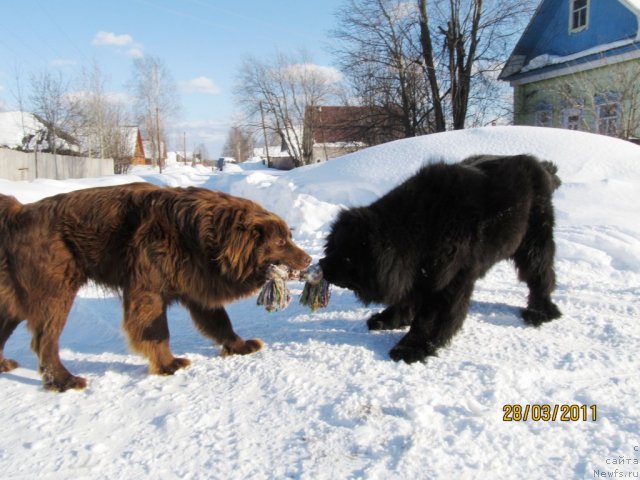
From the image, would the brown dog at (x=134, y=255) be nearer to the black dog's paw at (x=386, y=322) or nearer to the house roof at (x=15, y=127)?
the black dog's paw at (x=386, y=322)

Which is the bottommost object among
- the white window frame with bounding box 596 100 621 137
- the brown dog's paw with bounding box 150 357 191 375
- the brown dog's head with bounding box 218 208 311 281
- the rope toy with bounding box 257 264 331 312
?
the brown dog's paw with bounding box 150 357 191 375

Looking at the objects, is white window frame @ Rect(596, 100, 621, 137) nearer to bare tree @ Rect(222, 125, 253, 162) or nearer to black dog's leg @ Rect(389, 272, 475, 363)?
black dog's leg @ Rect(389, 272, 475, 363)

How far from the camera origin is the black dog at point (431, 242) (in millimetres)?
3217

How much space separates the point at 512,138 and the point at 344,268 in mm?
7341

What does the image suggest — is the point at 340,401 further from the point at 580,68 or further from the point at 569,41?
the point at 569,41

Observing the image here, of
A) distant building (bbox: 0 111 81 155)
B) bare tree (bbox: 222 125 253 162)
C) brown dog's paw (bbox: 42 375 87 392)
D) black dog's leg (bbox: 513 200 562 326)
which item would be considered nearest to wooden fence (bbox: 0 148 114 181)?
distant building (bbox: 0 111 81 155)

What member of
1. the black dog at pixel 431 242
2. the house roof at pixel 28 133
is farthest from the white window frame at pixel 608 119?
the house roof at pixel 28 133

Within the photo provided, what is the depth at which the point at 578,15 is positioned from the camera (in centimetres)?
2178

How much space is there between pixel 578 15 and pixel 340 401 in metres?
25.7

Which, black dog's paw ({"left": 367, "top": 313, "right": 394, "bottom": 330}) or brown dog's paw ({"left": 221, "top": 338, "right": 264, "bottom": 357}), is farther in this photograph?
black dog's paw ({"left": 367, "top": 313, "right": 394, "bottom": 330})

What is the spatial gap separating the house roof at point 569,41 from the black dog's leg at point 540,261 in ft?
60.8

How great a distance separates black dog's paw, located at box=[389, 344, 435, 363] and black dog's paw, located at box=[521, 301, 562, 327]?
3.74 ft

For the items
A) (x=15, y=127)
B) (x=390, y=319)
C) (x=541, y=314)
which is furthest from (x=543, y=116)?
(x=15, y=127)

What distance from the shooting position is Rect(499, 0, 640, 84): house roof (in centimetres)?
1847
